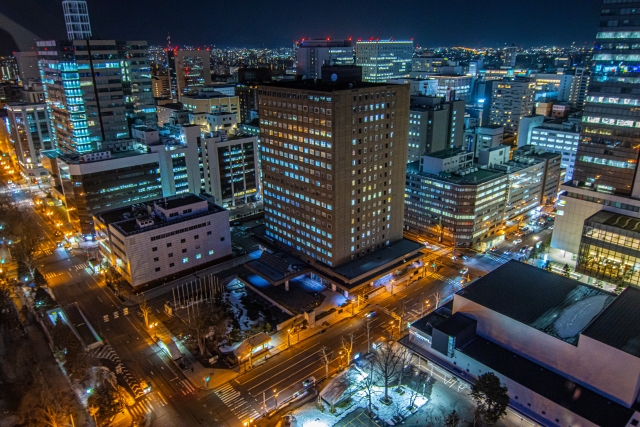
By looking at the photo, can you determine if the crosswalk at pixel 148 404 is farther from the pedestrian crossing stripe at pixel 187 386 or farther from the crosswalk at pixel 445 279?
the crosswalk at pixel 445 279

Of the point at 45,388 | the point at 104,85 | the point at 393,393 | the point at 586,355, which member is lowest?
the point at 393,393

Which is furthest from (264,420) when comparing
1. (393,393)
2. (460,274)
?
(460,274)

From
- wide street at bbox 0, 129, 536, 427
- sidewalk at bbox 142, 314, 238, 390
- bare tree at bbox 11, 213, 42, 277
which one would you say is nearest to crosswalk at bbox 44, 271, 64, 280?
wide street at bbox 0, 129, 536, 427

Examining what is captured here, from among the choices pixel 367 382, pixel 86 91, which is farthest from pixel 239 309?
pixel 86 91

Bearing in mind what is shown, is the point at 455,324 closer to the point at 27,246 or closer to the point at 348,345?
the point at 348,345

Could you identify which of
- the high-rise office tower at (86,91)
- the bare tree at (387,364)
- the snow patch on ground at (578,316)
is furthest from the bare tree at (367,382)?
the high-rise office tower at (86,91)

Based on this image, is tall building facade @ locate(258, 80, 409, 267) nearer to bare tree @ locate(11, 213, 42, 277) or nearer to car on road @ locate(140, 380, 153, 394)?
car on road @ locate(140, 380, 153, 394)

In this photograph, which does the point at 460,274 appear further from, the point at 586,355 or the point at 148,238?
the point at 148,238
